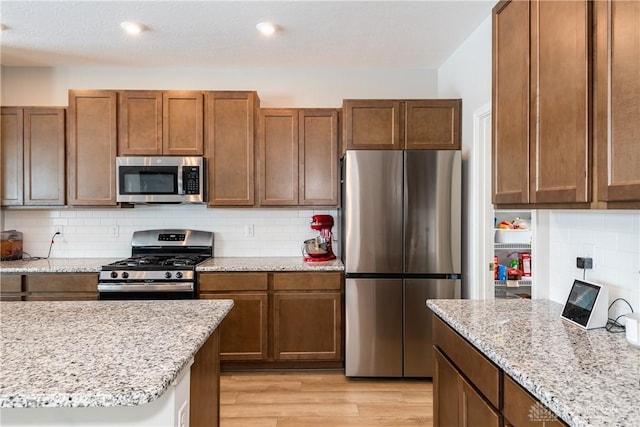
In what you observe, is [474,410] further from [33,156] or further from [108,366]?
[33,156]

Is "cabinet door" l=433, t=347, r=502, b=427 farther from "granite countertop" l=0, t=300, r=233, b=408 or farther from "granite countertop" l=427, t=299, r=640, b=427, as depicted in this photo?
"granite countertop" l=0, t=300, r=233, b=408

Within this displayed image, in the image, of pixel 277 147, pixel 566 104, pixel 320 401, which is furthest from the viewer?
pixel 277 147

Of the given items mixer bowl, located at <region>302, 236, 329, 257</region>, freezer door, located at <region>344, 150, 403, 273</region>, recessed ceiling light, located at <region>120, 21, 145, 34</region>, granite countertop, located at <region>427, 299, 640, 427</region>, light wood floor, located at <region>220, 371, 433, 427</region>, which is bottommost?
light wood floor, located at <region>220, 371, 433, 427</region>

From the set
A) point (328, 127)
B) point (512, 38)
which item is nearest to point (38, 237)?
point (328, 127)

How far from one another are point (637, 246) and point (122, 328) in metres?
2.01

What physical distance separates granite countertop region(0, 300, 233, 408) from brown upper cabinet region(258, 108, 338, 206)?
67.9 inches

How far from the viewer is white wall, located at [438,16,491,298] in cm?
286

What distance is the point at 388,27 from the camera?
2961 mm

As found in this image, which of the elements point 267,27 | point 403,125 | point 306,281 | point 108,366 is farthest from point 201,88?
point 108,366

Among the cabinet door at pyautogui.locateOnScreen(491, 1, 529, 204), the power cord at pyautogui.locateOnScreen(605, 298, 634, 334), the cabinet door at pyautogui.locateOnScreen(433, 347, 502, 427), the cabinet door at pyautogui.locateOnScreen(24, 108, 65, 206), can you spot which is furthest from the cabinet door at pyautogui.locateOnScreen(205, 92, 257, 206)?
the power cord at pyautogui.locateOnScreen(605, 298, 634, 334)

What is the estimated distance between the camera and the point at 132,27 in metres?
2.92

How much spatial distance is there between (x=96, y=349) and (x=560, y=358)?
1.50m

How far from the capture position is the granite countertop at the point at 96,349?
1.02m

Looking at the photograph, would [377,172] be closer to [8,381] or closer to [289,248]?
[289,248]
